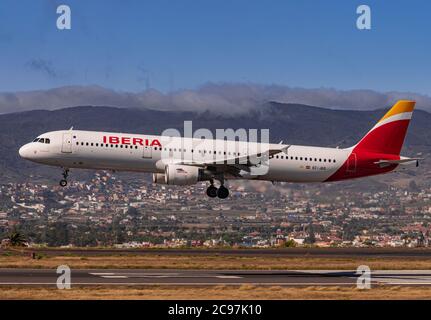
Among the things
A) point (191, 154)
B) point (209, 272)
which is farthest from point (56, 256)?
point (209, 272)

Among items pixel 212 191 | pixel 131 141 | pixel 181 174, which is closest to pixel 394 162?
pixel 212 191

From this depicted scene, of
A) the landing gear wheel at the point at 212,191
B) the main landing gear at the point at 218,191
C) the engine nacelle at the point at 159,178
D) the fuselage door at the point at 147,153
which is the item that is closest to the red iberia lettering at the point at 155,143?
the fuselage door at the point at 147,153

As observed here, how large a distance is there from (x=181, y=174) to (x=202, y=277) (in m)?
18.3

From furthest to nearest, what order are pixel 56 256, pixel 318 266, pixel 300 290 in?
pixel 56 256 → pixel 318 266 → pixel 300 290

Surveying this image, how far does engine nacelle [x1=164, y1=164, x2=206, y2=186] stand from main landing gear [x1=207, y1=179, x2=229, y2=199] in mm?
3598

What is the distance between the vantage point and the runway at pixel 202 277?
45531mm

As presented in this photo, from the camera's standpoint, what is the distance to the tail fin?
76000 mm

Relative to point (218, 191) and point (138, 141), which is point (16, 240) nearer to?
point (218, 191)

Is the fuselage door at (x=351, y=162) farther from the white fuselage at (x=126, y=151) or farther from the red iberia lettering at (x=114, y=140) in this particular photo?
the red iberia lettering at (x=114, y=140)

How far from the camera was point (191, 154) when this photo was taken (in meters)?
68.8

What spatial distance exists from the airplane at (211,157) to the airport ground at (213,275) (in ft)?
22.8

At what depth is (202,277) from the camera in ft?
164
